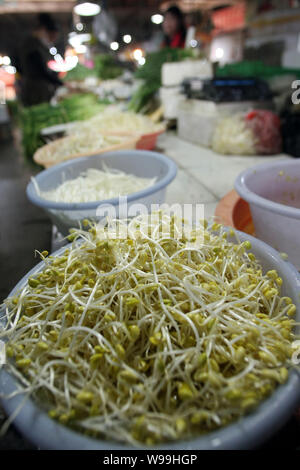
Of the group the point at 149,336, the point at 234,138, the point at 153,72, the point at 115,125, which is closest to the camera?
the point at 149,336

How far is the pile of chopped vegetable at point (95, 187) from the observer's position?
1.25 meters

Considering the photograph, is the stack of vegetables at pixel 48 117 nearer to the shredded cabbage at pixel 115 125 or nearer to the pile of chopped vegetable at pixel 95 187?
the shredded cabbage at pixel 115 125

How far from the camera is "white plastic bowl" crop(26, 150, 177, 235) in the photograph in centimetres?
A: 104

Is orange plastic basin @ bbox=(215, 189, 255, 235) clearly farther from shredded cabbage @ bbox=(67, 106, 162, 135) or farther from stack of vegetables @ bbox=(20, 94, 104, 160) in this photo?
stack of vegetables @ bbox=(20, 94, 104, 160)

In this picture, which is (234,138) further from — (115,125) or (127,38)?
(127,38)

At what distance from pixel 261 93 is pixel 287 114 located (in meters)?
0.35

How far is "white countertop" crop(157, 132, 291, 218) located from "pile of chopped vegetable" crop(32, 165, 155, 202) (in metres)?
0.25

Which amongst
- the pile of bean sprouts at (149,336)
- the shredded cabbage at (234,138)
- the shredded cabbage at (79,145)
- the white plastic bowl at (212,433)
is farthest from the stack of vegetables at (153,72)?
the white plastic bowl at (212,433)

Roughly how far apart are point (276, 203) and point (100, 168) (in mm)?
972

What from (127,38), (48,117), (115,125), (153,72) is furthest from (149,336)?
(127,38)

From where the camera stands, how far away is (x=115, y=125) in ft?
7.76

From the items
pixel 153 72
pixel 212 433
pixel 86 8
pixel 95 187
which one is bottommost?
pixel 212 433
